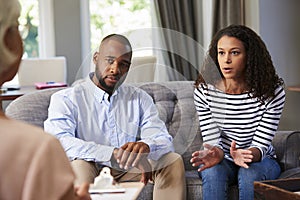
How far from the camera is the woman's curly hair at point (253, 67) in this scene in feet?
9.39

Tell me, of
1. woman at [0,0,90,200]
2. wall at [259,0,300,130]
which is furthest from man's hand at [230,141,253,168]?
woman at [0,0,90,200]

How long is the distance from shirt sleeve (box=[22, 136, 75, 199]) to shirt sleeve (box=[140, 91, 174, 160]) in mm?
2011

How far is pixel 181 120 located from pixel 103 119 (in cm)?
49

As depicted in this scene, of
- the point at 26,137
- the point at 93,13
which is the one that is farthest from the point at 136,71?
the point at 93,13

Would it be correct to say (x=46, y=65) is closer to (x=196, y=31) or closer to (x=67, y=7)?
(x=67, y=7)

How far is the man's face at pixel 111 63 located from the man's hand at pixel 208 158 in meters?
0.51

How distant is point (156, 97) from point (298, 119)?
1.74 meters

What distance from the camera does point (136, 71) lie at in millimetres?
2951

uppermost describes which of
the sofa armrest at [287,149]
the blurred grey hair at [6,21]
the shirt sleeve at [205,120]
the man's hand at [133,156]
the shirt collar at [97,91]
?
the blurred grey hair at [6,21]

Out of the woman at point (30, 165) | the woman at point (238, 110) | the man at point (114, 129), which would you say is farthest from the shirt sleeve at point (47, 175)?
the woman at point (238, 110)

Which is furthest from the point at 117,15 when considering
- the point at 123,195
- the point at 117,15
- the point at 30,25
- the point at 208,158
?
the point at 123,195

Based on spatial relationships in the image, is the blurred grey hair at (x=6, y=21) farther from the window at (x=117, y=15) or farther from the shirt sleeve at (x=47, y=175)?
the window at (x=117, y=15)

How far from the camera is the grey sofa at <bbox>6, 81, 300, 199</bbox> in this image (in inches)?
112

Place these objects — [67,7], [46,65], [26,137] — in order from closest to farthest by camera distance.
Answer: [26,137] < [46,65] < [67,7]
